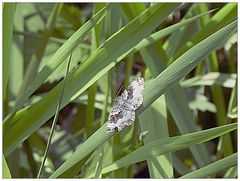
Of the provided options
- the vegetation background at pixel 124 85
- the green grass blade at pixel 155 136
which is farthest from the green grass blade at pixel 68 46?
the green grass blade at pixel 155 136

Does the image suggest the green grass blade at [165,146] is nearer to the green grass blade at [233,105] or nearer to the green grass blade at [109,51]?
the green grass blade at [109,51]

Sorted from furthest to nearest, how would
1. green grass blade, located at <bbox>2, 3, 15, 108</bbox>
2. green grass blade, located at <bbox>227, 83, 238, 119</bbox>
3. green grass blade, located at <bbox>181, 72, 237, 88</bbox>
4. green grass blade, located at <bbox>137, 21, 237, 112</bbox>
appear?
green grass blade, located at <bbox>181, 72, 237, 88</bbox>, green grass blade, located at <bbox>227, 83, 238, 119</bbox>, green grass blade, located at <bbox>2, 3, 15, 108</bbox>, green grass blade, located at <bbox>137, 21, 237, 112</bbox>

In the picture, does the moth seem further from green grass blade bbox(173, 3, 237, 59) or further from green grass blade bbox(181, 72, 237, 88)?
green grass blade bbox(181, 72, 237, 88)

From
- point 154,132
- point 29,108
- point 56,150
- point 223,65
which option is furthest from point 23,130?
point 223,65

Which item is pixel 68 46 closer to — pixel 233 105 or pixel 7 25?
pixel 7 25

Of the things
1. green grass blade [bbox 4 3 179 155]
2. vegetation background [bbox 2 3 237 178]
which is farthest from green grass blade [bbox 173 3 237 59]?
green grass blade [bbox 4 3 179 155]

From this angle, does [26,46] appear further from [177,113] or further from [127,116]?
[127,116]

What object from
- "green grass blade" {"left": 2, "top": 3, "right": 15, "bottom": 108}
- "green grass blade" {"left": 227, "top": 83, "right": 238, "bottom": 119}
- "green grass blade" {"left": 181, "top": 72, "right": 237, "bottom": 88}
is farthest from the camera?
"green grass blade" {"left": 181, "top": 72, "right": 237, "bottom": 88}

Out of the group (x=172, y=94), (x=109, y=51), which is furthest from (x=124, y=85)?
(x=109, y=51)
